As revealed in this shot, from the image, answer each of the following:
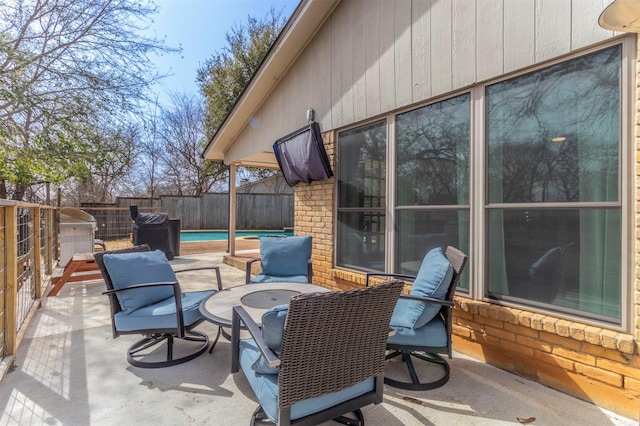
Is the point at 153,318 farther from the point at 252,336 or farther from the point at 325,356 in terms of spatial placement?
the point at 325,356

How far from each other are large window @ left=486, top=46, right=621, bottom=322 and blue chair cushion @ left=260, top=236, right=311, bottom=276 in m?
2.17

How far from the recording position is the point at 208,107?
1549 centimetres

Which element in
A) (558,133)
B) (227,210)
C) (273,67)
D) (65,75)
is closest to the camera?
(558,133)

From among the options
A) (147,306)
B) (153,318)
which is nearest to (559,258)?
(153,318)

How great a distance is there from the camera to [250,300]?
9.11 feet

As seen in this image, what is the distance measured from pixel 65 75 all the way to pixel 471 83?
8531 millimetres

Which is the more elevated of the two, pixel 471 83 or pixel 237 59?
pixel 237 59

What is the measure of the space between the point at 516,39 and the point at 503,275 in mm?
1889

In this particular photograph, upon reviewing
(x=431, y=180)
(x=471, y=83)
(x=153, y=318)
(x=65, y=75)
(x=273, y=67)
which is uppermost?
(x=65, y=75)

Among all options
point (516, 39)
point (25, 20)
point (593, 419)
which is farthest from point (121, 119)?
point (593, 419)

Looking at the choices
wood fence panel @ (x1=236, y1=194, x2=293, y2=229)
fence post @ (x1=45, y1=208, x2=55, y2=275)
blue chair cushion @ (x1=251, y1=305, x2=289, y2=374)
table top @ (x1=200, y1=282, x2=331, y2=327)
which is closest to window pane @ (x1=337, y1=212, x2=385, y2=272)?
table top @ (x1=200, y1=282, x2=331, y2=327)

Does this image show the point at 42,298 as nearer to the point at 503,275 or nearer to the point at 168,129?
the point at 503,275

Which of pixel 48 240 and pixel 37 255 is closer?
pixel 37 255

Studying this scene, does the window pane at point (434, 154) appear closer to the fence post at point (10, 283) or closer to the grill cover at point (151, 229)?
the fence post at point (10, 283)
